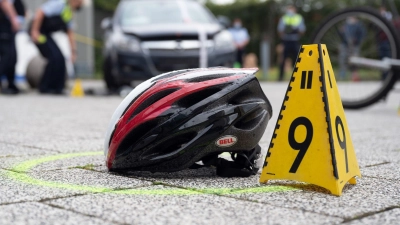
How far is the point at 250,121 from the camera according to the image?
10.8ft

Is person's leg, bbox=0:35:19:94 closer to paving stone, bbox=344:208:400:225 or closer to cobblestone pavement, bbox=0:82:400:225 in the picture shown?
cobblestone pavement, bbox=0:82:400:225

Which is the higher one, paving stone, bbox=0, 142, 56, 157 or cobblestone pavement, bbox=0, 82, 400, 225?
cobblestone pavement, bbox=0, 82, 400, 225

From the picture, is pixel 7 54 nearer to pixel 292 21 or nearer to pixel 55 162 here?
pixel 55 162

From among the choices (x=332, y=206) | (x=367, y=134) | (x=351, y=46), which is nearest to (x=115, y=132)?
(x=332, y=206)

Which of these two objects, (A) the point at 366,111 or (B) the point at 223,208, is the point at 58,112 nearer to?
(A) the point at 366,111

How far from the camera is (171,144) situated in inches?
127

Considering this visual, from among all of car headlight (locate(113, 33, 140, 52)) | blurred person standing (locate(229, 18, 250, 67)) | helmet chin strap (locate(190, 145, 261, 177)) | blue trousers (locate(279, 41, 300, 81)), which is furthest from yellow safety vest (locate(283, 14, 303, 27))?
helmet chin strap (locate(190, 145, 261, 177))

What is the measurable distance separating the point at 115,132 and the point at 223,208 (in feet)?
3.23

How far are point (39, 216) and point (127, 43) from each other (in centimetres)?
745

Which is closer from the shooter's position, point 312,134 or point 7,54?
point 312,134

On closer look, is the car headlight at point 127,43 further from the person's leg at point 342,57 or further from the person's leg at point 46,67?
the person's leg at point 342,57

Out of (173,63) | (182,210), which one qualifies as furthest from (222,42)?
(182,210)

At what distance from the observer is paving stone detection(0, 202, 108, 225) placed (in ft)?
7.47

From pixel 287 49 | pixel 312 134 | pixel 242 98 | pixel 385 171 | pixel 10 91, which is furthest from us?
pixel 287 49
